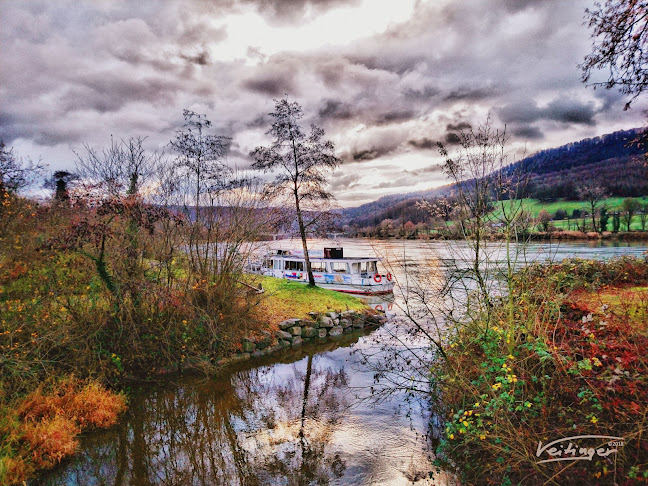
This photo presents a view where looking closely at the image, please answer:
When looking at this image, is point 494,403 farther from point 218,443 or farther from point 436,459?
point 218,443

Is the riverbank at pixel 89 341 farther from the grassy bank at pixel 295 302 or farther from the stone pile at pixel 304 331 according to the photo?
the grassy bank at pixel 295 302

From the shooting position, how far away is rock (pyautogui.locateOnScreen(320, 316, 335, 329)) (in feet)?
44.5

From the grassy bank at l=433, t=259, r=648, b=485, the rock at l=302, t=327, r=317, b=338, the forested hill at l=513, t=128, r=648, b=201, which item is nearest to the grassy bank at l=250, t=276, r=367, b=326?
the rock at l=302, t=327, r=317, b=338

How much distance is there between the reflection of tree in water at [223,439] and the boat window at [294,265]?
14980 mm

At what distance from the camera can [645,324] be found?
5.12 metres

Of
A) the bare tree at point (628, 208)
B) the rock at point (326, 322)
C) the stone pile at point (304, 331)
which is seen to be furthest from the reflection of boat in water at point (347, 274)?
the bare tree at point (628, 208)

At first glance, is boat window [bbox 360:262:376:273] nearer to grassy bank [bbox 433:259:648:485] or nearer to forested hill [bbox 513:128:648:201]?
grassy bank [bbox 433:259:648:485]

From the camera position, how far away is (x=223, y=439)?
19.9 ft

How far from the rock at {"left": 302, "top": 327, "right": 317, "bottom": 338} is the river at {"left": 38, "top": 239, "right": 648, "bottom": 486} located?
3.68 metres

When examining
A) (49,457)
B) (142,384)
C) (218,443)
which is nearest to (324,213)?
(142,384)

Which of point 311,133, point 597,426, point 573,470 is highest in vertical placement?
point 311,133

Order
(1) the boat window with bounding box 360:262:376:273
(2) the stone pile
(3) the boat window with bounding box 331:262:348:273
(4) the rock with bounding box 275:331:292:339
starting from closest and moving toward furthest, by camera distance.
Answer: (2) the stone pile
(4) the rock with bounding box 275:331:292:339
(1) the boat window with bounding box 360:262:376:273
(3) the boat window with bounding box 331:262:348:273

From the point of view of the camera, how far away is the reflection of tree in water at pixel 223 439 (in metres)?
5.07

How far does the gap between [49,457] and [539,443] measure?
277 inches
